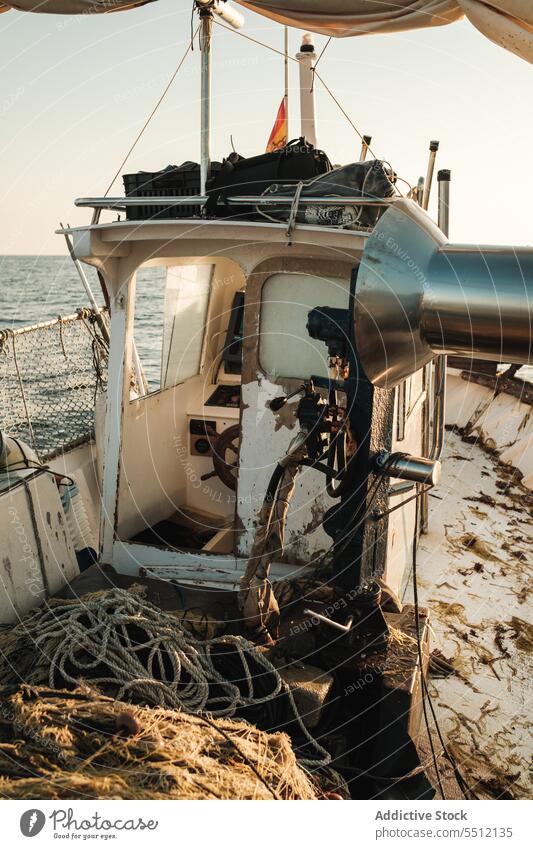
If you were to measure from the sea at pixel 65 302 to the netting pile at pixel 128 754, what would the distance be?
22.6 ft

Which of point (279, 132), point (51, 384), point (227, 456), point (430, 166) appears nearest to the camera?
point (430, 166)

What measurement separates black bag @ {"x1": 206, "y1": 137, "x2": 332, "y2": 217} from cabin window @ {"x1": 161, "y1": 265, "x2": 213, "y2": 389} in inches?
98.6

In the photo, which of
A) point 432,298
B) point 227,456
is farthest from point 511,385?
point 432,298

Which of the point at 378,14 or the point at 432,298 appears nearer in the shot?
the point at 432,298

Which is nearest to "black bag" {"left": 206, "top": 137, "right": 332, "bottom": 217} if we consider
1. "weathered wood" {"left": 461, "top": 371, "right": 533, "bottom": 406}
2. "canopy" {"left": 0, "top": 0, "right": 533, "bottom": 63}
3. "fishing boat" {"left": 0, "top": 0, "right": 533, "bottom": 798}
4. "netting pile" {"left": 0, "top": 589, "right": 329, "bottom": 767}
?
"fishing boat" {"left": 0, "top": 0, "right": 533, "bottom": 798}

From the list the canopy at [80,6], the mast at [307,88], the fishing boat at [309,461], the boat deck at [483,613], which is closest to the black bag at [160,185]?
the fishing boat at [309,461]

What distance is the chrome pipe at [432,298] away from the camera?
7.17 feet

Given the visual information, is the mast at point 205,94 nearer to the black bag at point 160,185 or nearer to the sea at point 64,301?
the black bag at point 160,185

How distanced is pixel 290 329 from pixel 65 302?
149 feet

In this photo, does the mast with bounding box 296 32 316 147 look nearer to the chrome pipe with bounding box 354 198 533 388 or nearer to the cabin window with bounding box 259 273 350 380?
the cabin window with bounding box 259 273 350 380

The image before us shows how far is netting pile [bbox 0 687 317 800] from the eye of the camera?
259cm

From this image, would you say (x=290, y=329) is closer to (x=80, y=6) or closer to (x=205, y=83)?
(x=205, y=83)

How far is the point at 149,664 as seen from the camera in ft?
11.4
